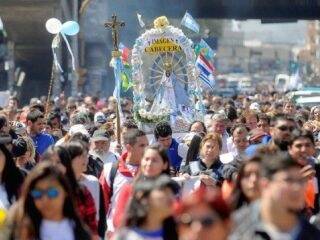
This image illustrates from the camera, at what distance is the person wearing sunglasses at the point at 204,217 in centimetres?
625

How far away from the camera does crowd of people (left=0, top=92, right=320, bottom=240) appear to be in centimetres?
691

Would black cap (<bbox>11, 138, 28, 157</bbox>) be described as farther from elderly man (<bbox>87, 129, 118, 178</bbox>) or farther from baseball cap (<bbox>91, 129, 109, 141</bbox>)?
baseball cap (<bbox>91, 129, 109, 141</bbox>)

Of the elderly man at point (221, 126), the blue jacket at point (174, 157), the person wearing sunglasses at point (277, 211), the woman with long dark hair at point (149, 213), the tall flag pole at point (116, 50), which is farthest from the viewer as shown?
the tall flag pole at point (116, 50)

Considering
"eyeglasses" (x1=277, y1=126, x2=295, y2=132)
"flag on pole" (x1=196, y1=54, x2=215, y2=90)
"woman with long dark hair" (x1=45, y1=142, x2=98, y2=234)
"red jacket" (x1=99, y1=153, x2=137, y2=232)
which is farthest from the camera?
"flag on pole" (x1=196, y1=54, x2=215, y2=90)

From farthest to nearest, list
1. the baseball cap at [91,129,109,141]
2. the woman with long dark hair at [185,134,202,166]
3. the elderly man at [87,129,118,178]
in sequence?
the baseball cap at [91,129,109,141] → the elderly man at [87,129,118,178] → the woman with long dark hair at [185,134,202,166]

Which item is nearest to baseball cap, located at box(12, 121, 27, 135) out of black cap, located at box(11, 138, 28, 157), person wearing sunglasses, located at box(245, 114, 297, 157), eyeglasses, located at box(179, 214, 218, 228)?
black cap, located at box(11, 138, 28, 157)

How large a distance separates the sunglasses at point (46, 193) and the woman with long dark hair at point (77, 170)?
94cm

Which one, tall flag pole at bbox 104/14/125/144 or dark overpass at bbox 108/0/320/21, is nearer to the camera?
tall flag pole at bbox 104/14/125/144

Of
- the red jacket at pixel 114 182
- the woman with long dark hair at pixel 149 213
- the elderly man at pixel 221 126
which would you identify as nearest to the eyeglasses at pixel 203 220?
the woman with long dark hair at pixel 149 213

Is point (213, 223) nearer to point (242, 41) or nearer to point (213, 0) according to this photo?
point (213, 0)

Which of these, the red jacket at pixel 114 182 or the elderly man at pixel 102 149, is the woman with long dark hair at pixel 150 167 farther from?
the elderly man at pixel 102 149

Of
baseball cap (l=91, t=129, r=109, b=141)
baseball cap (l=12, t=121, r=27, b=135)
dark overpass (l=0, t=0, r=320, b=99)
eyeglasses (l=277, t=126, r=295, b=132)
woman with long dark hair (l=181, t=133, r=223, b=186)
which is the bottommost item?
woman with long dark hair (l=181, t=133, r=223, b=186)

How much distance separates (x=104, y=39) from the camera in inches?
2350

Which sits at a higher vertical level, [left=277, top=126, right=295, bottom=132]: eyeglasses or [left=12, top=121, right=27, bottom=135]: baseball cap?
[left=12, top=121, right=27, bottom=135]: baseball cap
